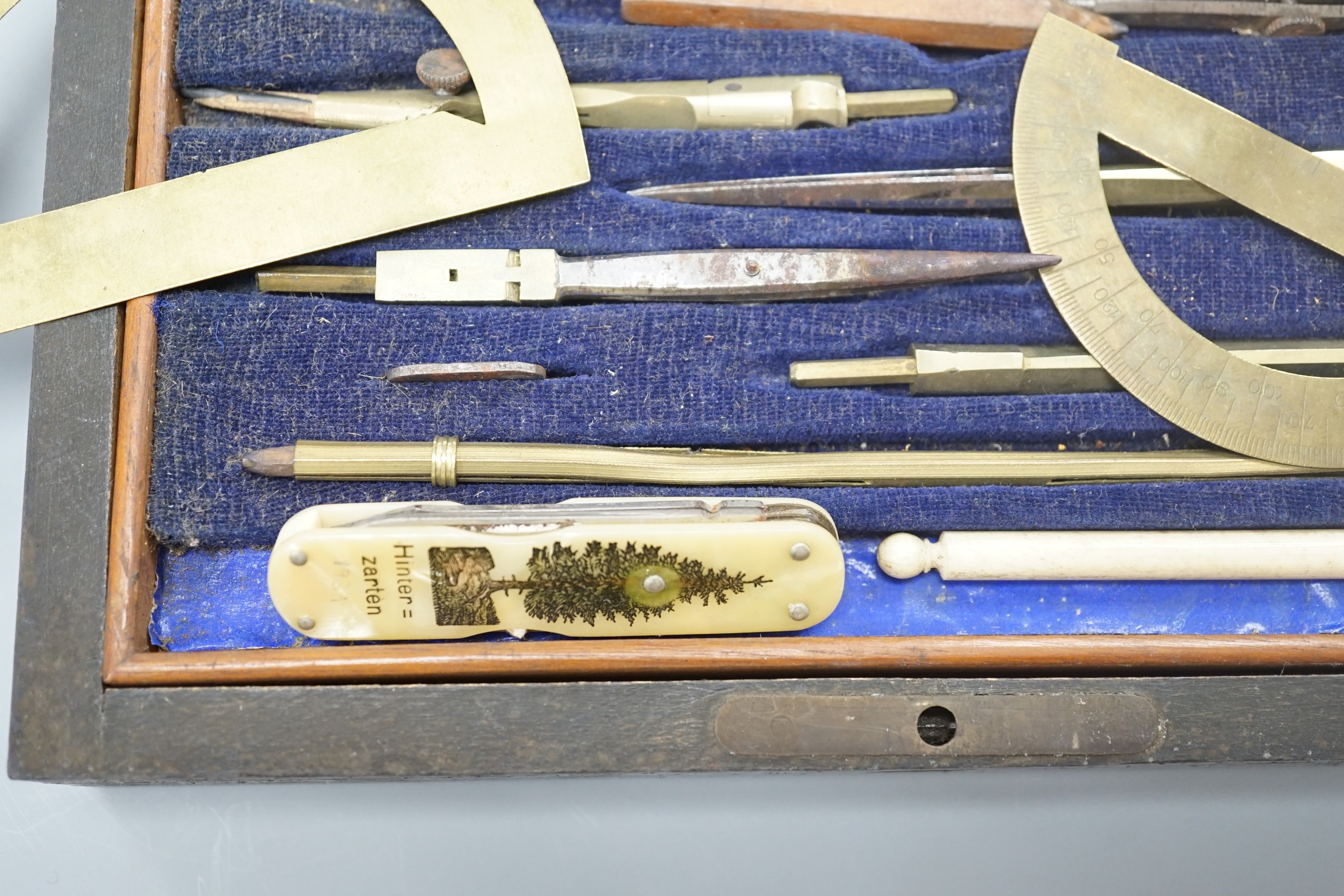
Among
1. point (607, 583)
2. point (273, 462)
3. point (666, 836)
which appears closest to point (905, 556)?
point (607, 583)

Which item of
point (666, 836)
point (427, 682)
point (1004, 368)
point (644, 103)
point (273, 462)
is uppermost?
point (644, 103)

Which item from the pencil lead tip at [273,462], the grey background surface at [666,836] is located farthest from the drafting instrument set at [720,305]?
the grey background surface at [666,836]

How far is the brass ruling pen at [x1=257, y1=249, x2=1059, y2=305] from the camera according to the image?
1804 millimetres

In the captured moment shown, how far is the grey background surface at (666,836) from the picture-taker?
1.71 meters

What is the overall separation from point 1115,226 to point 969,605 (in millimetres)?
719

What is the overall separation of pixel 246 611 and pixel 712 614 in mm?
755

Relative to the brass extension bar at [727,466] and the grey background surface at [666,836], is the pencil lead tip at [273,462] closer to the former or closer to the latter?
the brass extension bar at [727,466]

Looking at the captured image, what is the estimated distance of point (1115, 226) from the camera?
1.88 m

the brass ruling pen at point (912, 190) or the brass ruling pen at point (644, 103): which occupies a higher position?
the brass ruling pen at point (644, 103)

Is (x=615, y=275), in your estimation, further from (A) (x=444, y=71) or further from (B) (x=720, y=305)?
(A) (x=444, y=71)

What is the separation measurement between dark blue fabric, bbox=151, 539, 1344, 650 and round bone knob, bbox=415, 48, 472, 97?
2.80ft

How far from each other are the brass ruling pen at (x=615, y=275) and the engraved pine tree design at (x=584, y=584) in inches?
18.6

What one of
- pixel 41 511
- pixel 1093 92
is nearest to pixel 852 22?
pixel 1093 92

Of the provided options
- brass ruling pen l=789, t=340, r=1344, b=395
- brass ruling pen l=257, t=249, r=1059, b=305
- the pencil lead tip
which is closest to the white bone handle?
brass ruling pen l=789, t=340, r=1344, b=395
